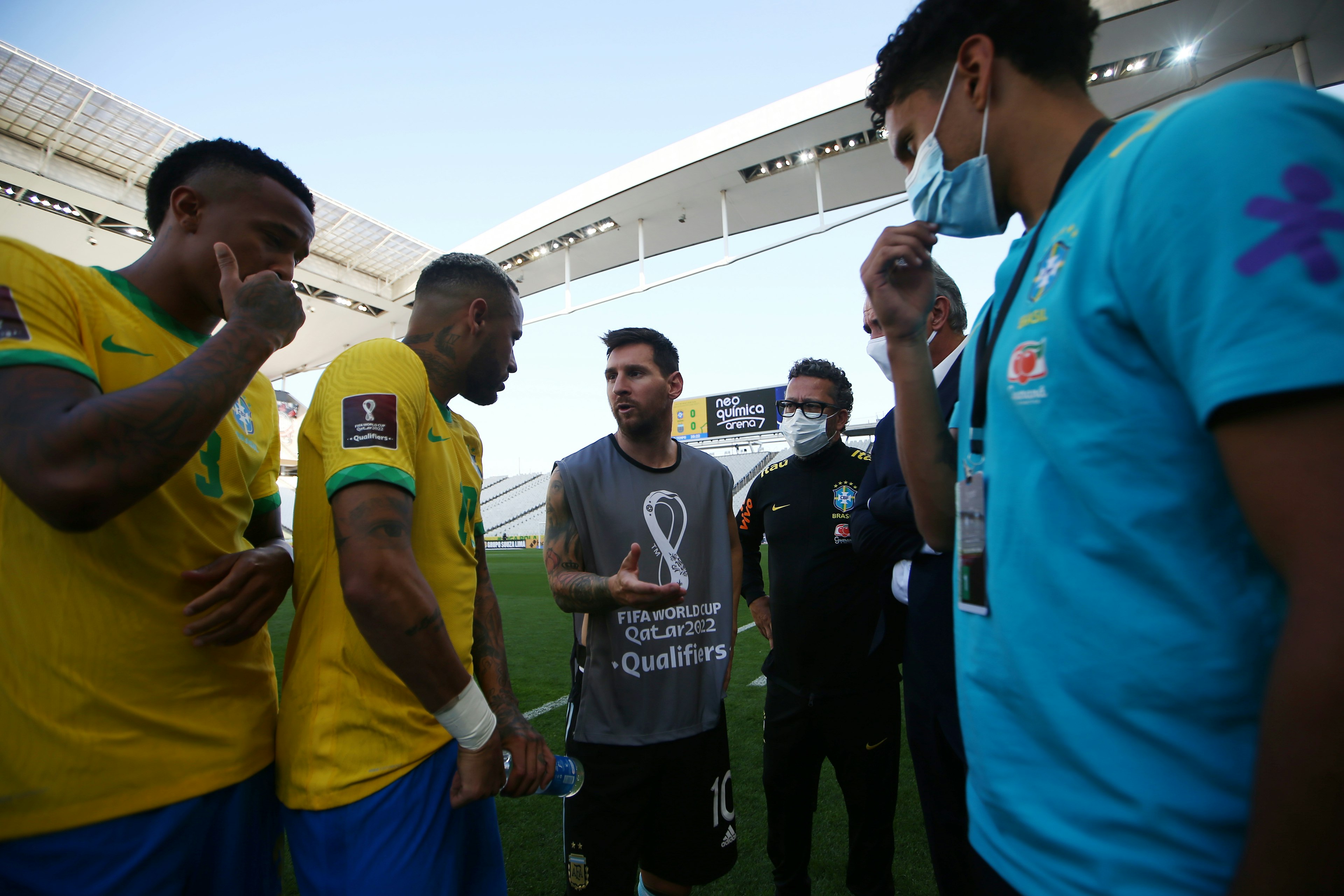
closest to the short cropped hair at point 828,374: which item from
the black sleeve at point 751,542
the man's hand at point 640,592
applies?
the black sleeve at point 751,542

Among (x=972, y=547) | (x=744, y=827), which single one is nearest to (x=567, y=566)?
(x=972, y=547)

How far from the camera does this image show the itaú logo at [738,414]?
30812 millimetres

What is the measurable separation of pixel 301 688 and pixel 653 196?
1133cm

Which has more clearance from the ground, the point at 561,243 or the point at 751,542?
the point at 561,243

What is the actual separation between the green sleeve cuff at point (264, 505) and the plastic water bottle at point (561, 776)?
1.08 metres

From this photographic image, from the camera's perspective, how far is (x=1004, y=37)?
104 cm

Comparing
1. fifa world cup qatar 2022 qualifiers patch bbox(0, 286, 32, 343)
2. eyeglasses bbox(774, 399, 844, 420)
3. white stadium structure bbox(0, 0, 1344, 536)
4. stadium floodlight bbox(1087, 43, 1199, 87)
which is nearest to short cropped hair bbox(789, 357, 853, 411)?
eyeglasses bbox(774, 399, 844, 420)

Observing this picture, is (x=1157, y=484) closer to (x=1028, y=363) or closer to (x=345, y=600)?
(x=1028, y=363)

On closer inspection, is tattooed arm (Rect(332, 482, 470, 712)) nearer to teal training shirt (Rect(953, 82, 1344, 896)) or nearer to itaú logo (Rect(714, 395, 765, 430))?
teal training shirt (Rect(953, 82, 1344, 896))

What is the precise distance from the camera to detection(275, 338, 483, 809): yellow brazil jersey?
4.58ft

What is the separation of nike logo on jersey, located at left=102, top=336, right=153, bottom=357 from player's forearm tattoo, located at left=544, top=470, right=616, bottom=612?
4.45 feet

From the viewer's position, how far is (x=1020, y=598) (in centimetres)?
79

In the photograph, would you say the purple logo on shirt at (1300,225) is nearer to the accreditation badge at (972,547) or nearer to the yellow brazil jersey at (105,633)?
the accreditation badge at (972,547)

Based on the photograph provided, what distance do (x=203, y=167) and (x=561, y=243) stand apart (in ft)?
41.6
